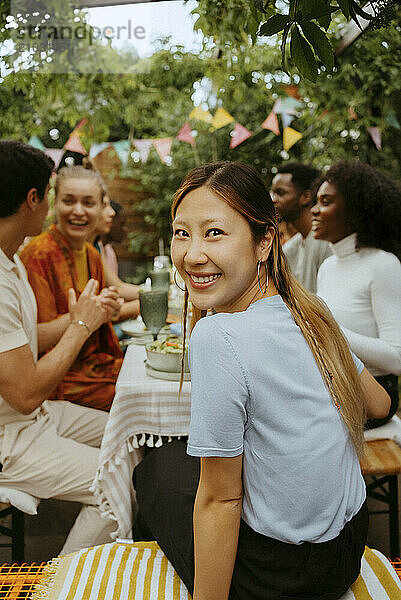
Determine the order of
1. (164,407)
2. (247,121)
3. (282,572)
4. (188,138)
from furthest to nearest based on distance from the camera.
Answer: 1. (247,121)
2. (188,138)
3. (164,407)
4. (282,572)

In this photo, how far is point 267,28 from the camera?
1009 mm

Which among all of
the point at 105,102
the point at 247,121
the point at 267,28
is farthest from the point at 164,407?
the point at 247,121

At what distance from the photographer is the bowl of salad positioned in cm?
163

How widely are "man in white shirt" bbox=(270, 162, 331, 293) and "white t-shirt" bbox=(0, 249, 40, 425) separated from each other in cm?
206

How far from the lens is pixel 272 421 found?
0.94 metres

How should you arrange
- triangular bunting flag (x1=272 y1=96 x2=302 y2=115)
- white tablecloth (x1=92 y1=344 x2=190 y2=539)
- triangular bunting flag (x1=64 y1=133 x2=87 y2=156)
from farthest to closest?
triangular bunting flag (x1=272 y1=96 x2=302 y2=115) < triangular bunting flag (x1=64 y1=133 x2=87 y2=156) < white tablecloth (x1=92 y1=344 x2=190 y2=539)

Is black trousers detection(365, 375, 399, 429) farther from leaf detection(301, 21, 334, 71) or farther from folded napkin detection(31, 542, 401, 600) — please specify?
leaf detection(301, 21, 334, 71)

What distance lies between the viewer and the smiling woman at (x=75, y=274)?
2.32 m

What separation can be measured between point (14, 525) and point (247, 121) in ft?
17.6

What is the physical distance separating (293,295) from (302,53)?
1.38 feet

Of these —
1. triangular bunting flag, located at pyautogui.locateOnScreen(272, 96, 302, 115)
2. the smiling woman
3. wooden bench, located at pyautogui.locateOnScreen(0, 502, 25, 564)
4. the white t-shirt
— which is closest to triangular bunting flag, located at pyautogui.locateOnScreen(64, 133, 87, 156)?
triangular bunting flag, located at pyautogui.locateOnScreen(272, 96, 302, 115)

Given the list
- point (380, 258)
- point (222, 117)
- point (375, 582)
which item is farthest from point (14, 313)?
point (222, 117)

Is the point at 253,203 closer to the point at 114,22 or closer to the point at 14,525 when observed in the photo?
the point at 14,525

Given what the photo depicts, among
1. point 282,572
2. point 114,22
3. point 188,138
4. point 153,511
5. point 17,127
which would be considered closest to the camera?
point 282,572
